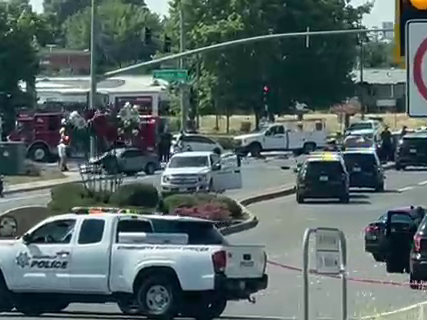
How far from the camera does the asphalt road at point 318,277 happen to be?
21.5 m

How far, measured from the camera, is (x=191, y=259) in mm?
19719

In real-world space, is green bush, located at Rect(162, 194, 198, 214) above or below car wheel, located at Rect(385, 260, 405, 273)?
above

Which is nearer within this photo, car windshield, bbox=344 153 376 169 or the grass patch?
car windshield, bbox=344 153 376 169

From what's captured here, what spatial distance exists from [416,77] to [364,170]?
1836 inches

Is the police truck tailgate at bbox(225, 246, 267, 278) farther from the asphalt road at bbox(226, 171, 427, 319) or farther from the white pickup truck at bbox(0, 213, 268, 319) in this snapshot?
the asphalt road at bbox(226, 171, 427, 319)

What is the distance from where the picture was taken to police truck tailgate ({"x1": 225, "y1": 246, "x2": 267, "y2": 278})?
1981 centimetres

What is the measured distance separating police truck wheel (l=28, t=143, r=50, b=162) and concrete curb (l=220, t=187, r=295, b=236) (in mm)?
22905

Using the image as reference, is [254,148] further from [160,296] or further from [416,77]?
[416,77]

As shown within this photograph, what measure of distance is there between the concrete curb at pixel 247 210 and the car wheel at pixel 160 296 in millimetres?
17021

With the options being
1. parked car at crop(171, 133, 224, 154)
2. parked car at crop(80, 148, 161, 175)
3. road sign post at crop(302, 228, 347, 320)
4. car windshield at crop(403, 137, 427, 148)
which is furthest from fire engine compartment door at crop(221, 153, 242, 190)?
road sign post at crop(302, 228, 347, 320)

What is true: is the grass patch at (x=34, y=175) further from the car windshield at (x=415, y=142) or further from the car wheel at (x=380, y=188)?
the car wheel at (x=380, y=188)

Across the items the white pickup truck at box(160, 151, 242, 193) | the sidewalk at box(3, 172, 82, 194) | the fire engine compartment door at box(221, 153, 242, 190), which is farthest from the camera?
the sidewalk at box(3, 172, 82, 194)

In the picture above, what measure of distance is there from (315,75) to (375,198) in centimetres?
5764

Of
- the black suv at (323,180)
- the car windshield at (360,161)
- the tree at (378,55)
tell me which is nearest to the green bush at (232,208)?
the black suv at (323,180)
